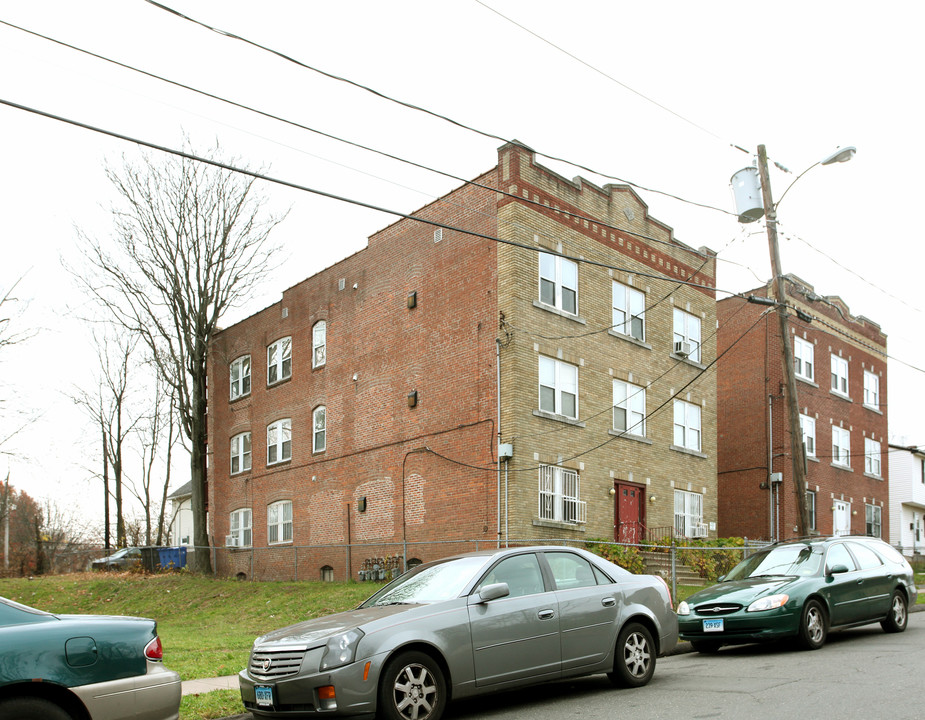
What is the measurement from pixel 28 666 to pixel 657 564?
1999 cm

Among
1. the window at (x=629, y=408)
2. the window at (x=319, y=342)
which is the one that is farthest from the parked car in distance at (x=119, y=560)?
the window at (x=629, y=408)

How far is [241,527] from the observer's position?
107 feet

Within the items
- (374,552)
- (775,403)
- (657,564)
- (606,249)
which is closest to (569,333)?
(606,249)

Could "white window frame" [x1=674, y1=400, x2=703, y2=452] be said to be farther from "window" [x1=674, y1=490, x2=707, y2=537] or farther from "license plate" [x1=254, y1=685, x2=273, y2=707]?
"license plate" [x1=254, y1=685, x2=273, y2=707]

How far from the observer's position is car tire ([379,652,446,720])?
7676 mm

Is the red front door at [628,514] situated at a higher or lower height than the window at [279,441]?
lower

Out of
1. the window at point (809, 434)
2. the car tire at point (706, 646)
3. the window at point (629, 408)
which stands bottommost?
the car tire at point (706, 646)

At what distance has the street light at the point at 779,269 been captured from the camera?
59.7ft

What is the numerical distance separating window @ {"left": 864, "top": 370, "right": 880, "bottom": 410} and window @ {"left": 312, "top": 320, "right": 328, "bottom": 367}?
22203 mm

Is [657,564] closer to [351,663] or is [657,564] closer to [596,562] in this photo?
[596,562]

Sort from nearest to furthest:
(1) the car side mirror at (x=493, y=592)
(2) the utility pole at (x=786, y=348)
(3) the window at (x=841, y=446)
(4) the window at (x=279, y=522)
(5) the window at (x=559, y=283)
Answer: (1) the car side mirror at (x=493, y=592) < (2) the utility pole at (x=786, y=348) < (5) the window at (x=559, y=283) < (4) the window at (x=279, y=522) < (3) the window at (x=841, y=446)

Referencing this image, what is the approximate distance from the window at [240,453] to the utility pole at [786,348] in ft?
65.5

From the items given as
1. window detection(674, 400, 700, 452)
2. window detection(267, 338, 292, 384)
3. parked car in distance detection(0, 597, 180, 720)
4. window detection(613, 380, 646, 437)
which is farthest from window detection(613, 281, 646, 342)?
parked car in distance detection(0, 597, 180, 720)

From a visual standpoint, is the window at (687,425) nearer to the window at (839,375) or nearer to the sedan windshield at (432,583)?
the window at (839,375)
